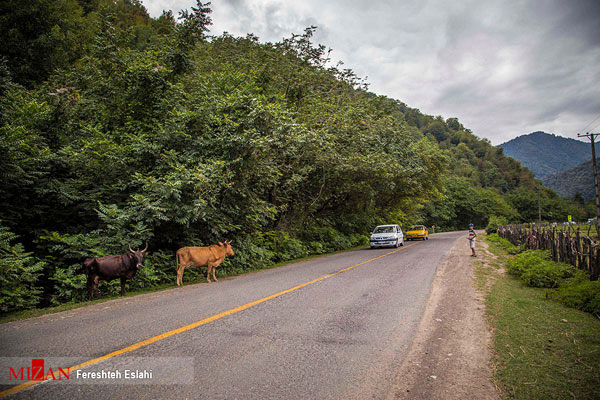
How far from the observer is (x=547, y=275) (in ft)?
27.8

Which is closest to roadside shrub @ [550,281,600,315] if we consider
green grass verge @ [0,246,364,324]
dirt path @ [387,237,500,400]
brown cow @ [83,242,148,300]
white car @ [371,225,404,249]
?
Answer: dirt path @ [387,237,500,400]

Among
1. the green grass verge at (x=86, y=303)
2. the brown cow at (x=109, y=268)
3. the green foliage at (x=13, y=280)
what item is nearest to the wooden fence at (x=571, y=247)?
the green grass verge at (x=86, y=303)

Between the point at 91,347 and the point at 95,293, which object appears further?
the point at 95,293

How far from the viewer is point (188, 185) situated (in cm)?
916

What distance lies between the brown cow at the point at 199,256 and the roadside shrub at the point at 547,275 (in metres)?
9.30

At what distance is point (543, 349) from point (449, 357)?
1.41 meters

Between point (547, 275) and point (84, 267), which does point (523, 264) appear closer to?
point (547, 275)

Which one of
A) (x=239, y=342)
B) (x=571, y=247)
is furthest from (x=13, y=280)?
(x=571, y=247)

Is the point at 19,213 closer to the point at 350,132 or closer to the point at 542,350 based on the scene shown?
the point at 542,350

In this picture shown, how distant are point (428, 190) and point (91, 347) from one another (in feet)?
101

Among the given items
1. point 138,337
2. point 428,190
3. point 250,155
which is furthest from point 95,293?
point 428,190

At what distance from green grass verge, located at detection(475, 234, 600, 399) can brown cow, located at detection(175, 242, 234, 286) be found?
761cm

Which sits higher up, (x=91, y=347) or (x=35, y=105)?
(x=35, y=105)

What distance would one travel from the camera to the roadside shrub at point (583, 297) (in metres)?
5.89
